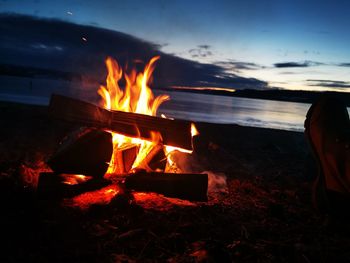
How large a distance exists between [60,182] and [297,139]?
1141 centimetres

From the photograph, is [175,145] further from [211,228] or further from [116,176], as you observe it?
[211,228]

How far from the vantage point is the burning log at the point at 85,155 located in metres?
5.05

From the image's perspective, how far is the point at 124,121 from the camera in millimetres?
6051

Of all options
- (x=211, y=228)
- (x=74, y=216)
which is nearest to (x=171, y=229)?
(x=211, y=228)

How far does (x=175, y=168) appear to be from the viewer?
6738 millimetres

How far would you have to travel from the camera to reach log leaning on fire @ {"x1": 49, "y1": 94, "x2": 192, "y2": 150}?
235 inches

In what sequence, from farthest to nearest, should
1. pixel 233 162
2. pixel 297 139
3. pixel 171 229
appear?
pixel 297 139 → pixel 233 162 → pixel 171 229

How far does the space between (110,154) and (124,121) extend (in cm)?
90

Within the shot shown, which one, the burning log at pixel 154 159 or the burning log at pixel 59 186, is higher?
the burning log at pixel 154 159

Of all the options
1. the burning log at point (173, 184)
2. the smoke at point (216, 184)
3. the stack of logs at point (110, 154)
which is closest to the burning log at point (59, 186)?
the stack of logs at point (110, 154)

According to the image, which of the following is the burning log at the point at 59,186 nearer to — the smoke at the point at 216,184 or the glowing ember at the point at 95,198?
the glowing ember at the point at 95,198

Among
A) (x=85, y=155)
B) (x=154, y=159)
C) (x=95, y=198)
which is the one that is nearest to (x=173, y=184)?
(x=154, y=159)

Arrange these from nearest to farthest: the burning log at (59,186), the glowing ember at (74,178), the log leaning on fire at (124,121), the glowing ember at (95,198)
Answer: the glowing ember at (95,198), the burning log at (59,186), the glowing ember at (74,178), the log leaning on fire at (124,121)

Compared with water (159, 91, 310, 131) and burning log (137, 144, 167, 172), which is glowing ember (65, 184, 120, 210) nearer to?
burning log (137, 144, 167, 172)
